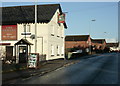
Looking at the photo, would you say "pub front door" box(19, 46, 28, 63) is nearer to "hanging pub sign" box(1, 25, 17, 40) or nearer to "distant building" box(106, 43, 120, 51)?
"hanging pub sign" box(1, 25, 17, 40)

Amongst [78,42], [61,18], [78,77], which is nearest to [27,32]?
[61,18]

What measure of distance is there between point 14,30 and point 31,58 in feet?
34.8

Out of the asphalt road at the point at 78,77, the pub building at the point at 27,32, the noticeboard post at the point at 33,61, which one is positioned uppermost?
the pub building at the point at 27,32

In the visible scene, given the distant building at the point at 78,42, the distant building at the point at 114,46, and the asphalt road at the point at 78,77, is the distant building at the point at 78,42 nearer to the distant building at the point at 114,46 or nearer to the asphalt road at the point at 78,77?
the distant building at the point at 114,46

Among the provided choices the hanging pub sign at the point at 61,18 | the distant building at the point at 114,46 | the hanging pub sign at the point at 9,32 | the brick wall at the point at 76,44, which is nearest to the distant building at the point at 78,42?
the brick wall at the point at 76,44

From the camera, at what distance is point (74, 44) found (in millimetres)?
89938

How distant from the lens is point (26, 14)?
27953 mm

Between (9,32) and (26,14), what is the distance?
339cm

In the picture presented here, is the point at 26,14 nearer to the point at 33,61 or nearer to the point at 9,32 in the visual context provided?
the point at 9,32

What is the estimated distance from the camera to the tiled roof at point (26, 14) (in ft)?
87.3

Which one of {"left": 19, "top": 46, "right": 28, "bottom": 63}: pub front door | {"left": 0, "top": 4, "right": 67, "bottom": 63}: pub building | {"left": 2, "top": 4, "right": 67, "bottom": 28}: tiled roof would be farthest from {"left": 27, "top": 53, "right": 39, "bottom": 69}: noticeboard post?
{"left": 2, "top": 4, "right": 67, "bottom": 28}: tiled roof

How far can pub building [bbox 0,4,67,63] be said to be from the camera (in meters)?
25.3

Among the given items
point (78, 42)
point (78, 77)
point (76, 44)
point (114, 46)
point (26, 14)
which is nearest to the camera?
point (78, 77)

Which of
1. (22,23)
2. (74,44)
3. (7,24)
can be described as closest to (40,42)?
(22,23)
